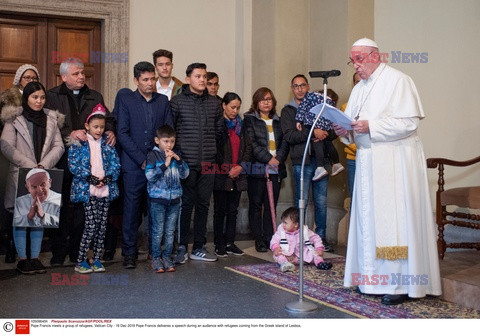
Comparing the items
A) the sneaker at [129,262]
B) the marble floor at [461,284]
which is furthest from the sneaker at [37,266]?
the marble floor at [461,284]

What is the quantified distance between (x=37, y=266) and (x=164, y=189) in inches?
46.9

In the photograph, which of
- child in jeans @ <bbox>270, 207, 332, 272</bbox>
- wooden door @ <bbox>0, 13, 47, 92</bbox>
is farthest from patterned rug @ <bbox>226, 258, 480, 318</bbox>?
wooden door @ <bbox>0, 13, 47, 92</bbox>

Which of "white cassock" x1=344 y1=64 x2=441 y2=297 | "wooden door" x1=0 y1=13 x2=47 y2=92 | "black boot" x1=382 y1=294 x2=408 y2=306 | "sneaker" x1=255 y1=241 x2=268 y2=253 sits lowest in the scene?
"black boot" x1=382 y1=294 x2=408 y2=306

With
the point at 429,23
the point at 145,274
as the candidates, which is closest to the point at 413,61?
Result: the point at 429,23

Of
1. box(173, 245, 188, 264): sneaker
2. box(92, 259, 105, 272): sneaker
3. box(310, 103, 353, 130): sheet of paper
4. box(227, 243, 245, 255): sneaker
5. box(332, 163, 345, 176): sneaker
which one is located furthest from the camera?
box(332, 163, 345, 176): sneaker

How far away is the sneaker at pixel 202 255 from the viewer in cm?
633

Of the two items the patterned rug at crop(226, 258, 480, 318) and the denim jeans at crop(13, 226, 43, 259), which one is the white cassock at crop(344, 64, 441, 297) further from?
the denim jeans at crop(13, 226, 43, 259)

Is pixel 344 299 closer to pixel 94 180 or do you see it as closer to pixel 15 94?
pixel 94 180

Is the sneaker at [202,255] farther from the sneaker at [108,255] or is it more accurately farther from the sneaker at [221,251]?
the sneaker at [108,255]

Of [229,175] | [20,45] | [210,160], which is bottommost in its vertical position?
[229,175]

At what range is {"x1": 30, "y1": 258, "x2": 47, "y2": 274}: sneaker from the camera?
5684 millimetres

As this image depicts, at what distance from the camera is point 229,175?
21.6ft

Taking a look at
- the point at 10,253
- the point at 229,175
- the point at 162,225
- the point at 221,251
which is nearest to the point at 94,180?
the point at 162,225

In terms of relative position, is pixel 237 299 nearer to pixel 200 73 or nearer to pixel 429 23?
pixel 200 73
